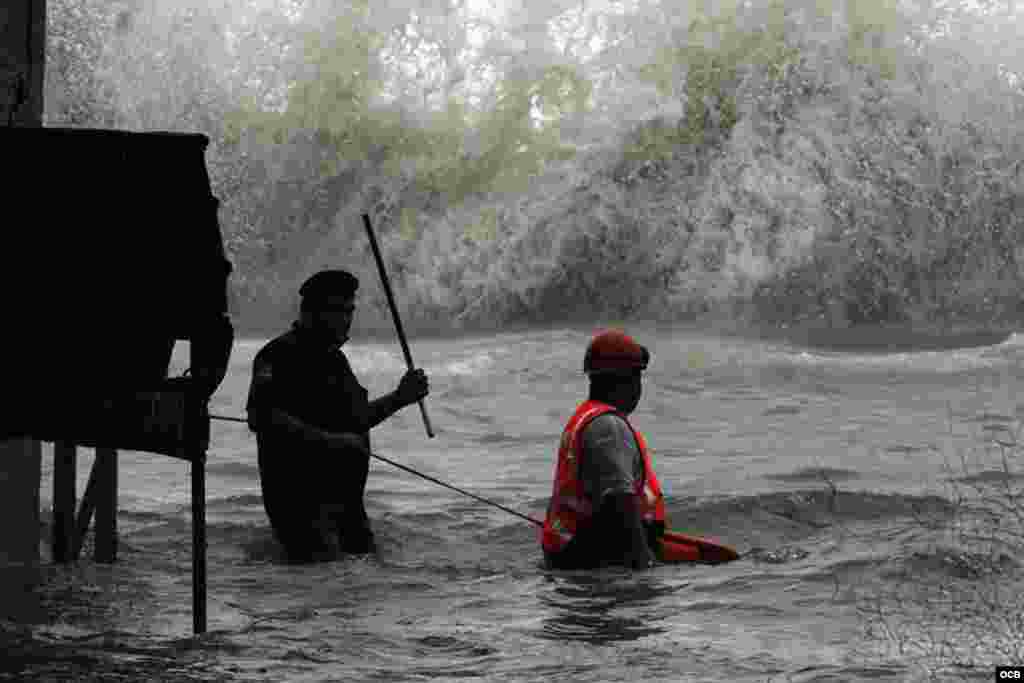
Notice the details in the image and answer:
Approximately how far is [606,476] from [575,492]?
0.30 m

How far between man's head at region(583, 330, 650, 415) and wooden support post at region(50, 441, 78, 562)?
2465mm

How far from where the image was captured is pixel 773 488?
13.3 meters

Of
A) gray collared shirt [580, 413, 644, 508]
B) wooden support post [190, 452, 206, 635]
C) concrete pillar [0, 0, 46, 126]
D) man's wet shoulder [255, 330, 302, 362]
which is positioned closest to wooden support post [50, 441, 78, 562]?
man's wet shoulder [255, 330, 302, 362]

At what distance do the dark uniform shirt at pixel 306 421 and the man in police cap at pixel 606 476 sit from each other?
50.4 inches

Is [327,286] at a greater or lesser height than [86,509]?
greater

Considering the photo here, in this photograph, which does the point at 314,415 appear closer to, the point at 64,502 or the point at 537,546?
the point at 64,502

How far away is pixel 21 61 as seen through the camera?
27.8 feet

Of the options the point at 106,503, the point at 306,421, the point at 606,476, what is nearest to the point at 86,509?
the point at 106,503

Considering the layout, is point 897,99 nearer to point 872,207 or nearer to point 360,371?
point 872,207

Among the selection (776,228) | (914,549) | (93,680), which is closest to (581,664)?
(93,680)

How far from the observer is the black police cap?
350 inches

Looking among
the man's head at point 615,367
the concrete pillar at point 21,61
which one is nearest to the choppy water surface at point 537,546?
the man's head at point 615,367

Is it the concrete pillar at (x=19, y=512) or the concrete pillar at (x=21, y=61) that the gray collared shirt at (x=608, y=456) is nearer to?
the concrete pillar at (x=19, y=512)

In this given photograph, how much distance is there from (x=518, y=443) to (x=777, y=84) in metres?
11.8
